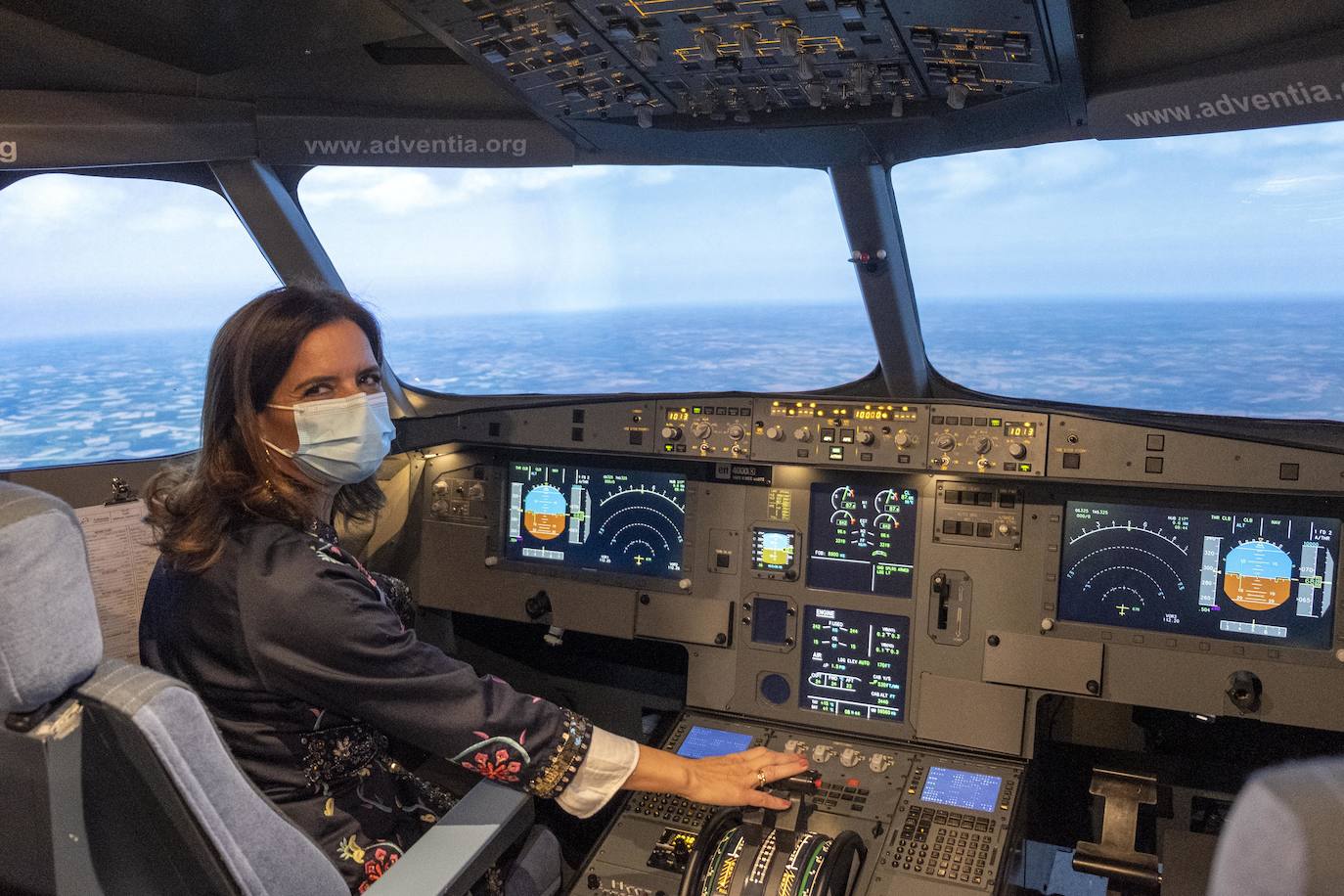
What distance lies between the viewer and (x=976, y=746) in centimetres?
243

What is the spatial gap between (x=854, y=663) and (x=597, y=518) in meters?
0.76

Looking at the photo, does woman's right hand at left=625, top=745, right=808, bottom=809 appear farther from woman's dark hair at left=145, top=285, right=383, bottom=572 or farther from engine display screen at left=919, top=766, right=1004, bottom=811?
engine display screen at left=919, top=766, right=1004, bottom=811

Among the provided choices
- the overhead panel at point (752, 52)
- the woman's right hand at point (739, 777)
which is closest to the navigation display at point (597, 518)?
the overhead panel at point (752, 52)

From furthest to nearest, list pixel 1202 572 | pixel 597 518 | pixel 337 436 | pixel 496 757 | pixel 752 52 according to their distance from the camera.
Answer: pixel 597 518 < pixel 1202 572 < pixel 752 52 < pixel 337 436 < pixel 496 757

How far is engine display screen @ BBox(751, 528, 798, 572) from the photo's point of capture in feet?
8.66

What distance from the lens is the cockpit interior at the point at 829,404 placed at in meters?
1.92

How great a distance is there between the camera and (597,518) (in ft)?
9.30

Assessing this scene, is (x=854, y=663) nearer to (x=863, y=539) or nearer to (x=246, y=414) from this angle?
(x=863, y=539)

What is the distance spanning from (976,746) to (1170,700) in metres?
0.42

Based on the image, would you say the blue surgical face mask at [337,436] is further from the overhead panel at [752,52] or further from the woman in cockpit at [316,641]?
the overhead panel at [752,52]

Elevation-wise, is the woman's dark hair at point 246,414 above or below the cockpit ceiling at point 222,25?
below

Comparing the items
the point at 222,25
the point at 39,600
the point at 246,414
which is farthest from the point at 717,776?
the point at 222,25

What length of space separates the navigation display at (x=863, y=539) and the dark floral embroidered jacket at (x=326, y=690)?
1.19 m

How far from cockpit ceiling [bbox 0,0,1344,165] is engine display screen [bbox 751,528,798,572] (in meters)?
0.91
